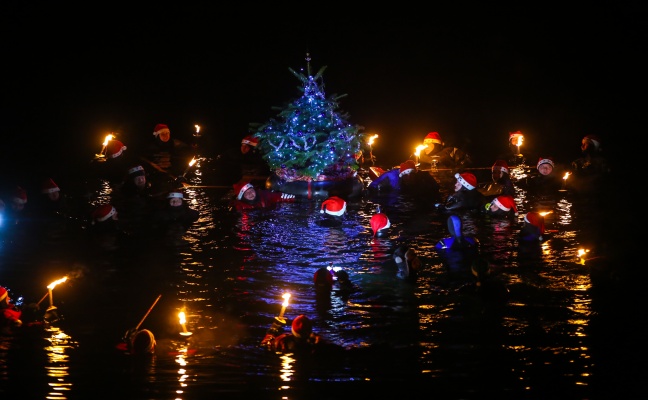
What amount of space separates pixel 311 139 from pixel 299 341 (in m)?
10.9

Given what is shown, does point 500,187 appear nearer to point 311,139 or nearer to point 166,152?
point 311,139

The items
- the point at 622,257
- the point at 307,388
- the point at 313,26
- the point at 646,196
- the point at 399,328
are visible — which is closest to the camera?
the point at 307,388

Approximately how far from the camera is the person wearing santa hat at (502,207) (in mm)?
17312

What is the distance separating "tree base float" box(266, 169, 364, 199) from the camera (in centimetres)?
2000

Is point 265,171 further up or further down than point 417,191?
further up

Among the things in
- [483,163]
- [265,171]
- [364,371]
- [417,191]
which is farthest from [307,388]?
[483,163]

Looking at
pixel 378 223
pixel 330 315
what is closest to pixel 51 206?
pixel 378 223

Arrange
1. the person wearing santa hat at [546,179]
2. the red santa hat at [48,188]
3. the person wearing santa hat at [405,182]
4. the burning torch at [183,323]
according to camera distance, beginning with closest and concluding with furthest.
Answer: the burning torch at [183,323] < the red santa hat at [48,188] < the person wearing santa hat at [405,182] < the person wearing santa hat at [546,179]

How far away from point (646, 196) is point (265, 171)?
12064 millimetres

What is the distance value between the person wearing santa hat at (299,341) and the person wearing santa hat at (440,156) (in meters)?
15.9

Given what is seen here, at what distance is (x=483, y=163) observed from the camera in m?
26.1

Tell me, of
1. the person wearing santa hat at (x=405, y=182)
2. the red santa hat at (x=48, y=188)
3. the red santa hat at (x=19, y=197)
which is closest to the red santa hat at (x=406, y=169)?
the person wearing santa hat at (x=405, y=182)

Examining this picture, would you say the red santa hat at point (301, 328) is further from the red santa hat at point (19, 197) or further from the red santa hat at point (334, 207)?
the red santa hat at point (19, 197)

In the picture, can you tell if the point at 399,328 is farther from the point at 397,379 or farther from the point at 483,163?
the point at 483,163
